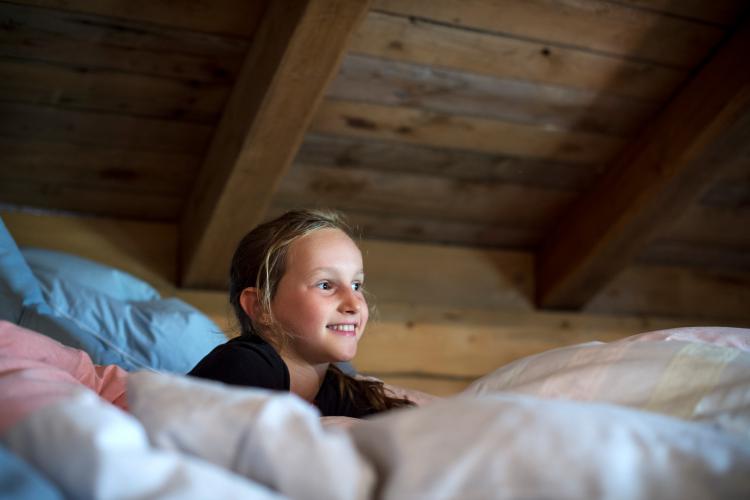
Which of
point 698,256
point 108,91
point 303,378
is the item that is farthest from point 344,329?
point 698,256

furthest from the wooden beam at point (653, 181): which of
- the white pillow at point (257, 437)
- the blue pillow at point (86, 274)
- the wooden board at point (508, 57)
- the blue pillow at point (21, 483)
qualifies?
the blue pillow at point (21, 483)

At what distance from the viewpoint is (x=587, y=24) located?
6.43 feet

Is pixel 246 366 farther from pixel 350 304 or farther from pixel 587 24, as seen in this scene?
pixel 587 24

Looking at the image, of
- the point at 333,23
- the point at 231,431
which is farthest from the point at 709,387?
the point at 333,23

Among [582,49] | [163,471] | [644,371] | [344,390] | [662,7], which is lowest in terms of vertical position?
[344,390]

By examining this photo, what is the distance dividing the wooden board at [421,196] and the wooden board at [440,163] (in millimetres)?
26

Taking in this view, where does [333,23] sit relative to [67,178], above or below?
above

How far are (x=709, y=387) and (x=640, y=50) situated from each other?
137cm

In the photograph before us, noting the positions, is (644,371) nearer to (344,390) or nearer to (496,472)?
(496,472)

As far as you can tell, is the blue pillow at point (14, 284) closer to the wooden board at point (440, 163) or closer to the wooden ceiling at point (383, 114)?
the wooden ceiling at point (383, 114)

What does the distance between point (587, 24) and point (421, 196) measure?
691 mm

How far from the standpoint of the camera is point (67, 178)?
2.16m

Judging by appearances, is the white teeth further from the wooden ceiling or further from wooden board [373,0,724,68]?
wooden board [373,0,724,68]

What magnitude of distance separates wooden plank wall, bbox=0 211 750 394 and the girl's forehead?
95 centimetres
